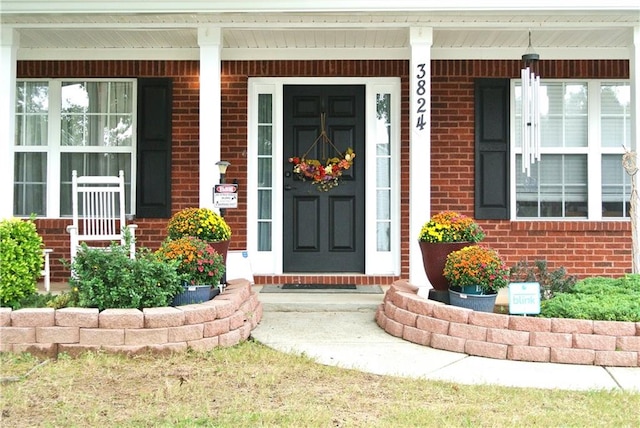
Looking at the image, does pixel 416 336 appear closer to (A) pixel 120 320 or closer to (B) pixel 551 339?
(B) pixel 551 339

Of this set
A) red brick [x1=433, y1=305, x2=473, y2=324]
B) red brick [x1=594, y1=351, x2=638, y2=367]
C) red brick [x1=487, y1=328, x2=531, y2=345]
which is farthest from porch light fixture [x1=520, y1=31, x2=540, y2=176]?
red brick [x1=594, y1=351, x2=638, y2=367]

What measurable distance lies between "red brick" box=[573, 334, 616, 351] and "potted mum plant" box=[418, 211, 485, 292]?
1.26m

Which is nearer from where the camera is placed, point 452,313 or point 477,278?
point 452,313

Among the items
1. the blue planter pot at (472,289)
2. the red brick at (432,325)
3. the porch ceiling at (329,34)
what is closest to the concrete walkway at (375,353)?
the red brick at (432,325)

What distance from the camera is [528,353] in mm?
4219

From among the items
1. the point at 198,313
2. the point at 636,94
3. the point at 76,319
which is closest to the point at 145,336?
the point at 198,313

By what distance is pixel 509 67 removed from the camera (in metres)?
7.02

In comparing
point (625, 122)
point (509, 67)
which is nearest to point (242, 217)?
point (509, 67)

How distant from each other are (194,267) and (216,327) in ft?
1.96

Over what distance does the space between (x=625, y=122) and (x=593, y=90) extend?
533 millimetres

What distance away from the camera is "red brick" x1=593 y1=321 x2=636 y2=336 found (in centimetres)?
415

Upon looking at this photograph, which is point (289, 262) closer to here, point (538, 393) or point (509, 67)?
point (509, 67)

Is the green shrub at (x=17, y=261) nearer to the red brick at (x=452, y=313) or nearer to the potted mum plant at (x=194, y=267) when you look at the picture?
the potted mum plant at (x=194, y=267)

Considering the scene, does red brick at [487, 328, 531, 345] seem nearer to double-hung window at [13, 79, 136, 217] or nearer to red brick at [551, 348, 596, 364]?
red brick at [551, 348, 596, 364]
